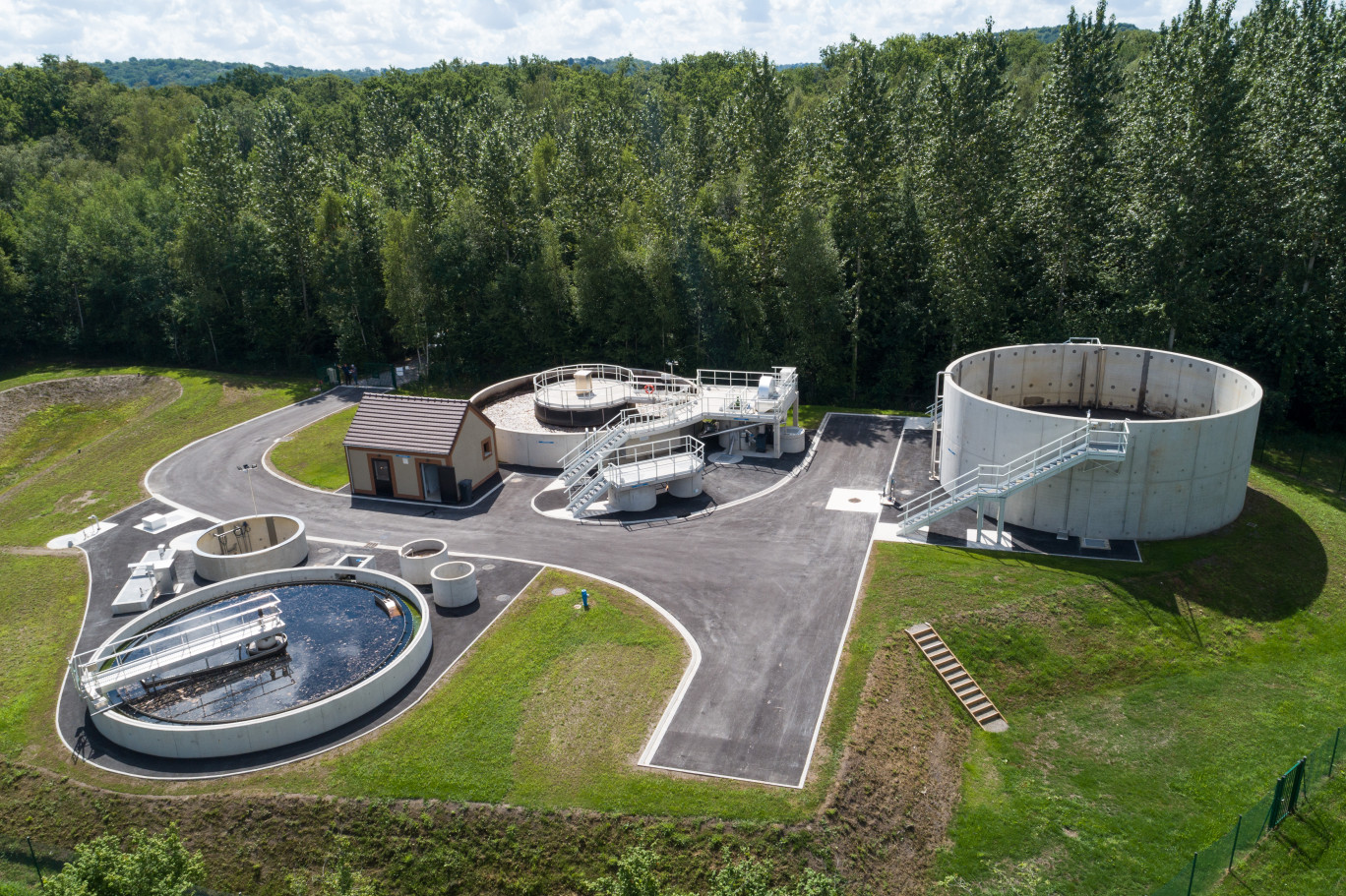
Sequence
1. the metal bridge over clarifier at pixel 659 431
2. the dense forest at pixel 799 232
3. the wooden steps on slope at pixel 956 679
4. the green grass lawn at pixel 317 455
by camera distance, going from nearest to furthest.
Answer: the wooden steps on slope at pixel 956 679
the metal bridge over clarifier at pixel 659 431
the green grass lawn at pixel 317 455
the dense forest at pixel 799 232

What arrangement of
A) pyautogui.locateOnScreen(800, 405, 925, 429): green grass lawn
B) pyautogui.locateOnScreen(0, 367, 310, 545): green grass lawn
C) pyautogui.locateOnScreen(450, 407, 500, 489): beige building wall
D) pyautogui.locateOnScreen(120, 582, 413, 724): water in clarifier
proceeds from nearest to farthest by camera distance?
1. pyautogui.locateOnScreen(120, 582, 413, 724): water in clarifier
2. pyautogui.locateOnScreen(450, 407, 500, 489): beige building wall
3. pyautogui.locateOnScreen(0, 367, 310, 545): green grass lawn
4. pyautogui.locateOnScreen(800, 405, 925, 429): green grass lawn

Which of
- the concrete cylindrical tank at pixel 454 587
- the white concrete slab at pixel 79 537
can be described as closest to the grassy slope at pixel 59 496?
the white concrete slab at pixel 79 537

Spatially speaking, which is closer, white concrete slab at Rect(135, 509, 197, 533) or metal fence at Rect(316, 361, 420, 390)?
white concrete slab at Rect(135, 509, 197, 533)

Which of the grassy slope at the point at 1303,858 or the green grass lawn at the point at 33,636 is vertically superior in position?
the green grass lawn at the point at 33,636

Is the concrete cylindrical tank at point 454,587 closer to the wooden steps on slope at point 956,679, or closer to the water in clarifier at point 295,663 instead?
the water in clarifier at point 295,663

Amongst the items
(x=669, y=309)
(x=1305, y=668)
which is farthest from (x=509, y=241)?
(x=1305, y=668)

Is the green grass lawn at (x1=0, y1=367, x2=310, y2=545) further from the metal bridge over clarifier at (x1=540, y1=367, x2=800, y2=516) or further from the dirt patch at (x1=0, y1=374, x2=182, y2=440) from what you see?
the metal bridge over clarifier at (x1=540, y1=367, x2=800, y2=516)

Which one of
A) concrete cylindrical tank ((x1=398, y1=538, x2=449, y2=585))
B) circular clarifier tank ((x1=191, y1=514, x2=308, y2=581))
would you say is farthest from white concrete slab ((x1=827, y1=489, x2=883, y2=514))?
circular clarifier tank ((x1=191, y1=514, x2=308, y2=581))
